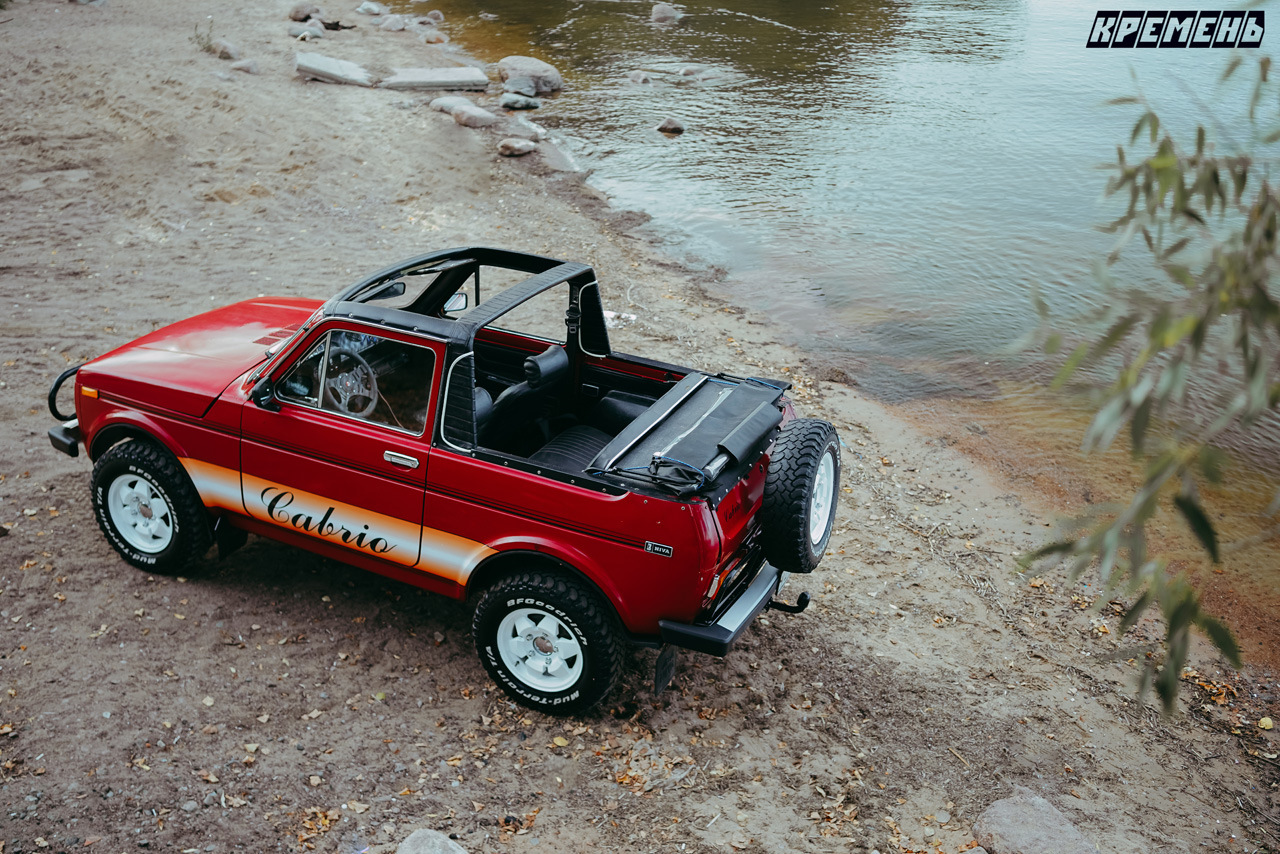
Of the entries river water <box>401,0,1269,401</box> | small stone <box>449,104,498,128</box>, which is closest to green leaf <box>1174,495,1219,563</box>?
river water <box>401,0,1269,401</box>

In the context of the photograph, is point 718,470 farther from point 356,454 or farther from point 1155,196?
point 1155,196

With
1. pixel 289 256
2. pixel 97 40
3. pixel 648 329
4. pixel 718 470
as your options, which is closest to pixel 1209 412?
pixel 648 329

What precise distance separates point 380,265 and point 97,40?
10.2 metres

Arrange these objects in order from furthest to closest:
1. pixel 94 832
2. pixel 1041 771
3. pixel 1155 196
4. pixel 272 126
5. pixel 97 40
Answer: pixel 97 40 → pixel 272 126 → pixel 1041 771 → pixel 94 832 → pixel 1155 196

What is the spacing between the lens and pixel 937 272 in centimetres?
1271

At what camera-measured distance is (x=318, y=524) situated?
17.3 feet

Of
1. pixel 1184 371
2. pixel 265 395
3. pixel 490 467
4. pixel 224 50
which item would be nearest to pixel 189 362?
pixel 265 395

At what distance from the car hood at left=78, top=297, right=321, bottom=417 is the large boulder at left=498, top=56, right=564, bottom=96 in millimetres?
13451

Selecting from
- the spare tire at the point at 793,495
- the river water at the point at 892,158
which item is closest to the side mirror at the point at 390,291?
the spare tire at the point at 793,495

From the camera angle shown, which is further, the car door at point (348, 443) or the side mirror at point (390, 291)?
the side mirror at point (390, 291)

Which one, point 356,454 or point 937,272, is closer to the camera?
point 356,454

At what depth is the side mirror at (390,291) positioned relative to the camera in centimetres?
551

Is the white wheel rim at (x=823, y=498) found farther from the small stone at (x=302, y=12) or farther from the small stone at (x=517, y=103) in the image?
the small stone at (x=302, y=12)

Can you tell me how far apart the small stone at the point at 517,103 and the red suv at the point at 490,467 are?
1266 cm
